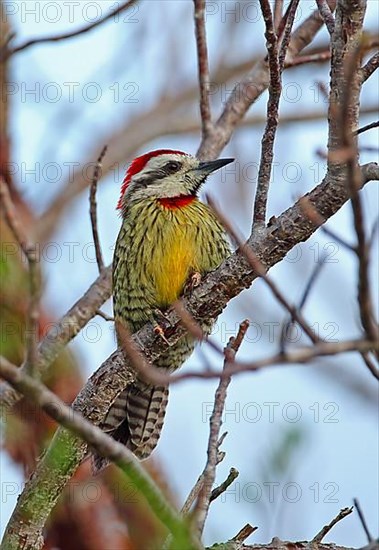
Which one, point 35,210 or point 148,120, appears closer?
point 35,210

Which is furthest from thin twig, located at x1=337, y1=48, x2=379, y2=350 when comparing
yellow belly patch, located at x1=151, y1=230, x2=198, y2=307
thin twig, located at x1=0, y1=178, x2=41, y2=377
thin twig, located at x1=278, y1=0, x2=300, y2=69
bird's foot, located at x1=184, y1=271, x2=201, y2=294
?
yellow belly patch, located at x1=151, y1=230, x2=198, y2=307

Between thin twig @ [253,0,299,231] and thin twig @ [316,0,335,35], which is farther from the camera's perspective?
thin twig @ [253,0,299,231]

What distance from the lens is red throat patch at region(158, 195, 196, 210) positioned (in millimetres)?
5293

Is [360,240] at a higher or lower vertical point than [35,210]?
lower

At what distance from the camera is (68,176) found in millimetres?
9891

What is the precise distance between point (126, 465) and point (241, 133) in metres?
7.76

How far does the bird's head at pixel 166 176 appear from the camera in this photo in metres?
5.51

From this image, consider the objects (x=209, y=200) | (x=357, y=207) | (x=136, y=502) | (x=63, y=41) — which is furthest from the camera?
(x=136, y=502)

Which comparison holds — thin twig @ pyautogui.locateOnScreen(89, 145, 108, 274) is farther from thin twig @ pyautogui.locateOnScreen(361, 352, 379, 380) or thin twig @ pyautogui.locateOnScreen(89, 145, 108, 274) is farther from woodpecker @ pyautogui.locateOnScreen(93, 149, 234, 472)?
thin twig @ pyautogui.locateOnScreen(361, 352, 379, 380)

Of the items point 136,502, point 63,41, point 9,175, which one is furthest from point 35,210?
point 63,41

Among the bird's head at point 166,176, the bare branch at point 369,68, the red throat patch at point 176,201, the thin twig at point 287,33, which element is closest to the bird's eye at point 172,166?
the bird's head at point 166,176

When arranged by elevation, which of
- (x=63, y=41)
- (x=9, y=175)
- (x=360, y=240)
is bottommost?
(x=360, y=240)

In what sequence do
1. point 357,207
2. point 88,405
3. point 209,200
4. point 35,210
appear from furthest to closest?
point 35,210 < point 88,405 < point 209,200 < point 357,207

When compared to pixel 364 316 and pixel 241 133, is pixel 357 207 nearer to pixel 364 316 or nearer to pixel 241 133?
pixel 364 316
